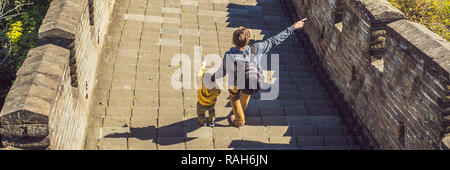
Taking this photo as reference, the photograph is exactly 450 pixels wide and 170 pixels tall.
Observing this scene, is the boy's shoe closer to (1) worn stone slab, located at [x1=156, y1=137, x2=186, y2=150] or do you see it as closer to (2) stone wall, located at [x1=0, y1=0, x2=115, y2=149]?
(1) worn stone slab, located at [x1=156, y1=137, x2=186, y2=150]

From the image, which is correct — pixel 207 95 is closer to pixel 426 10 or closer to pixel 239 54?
pixel 239 54

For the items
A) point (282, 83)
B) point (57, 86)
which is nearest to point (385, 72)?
point (282, 83)

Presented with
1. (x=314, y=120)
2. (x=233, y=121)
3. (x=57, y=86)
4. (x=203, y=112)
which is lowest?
(x=314, y=120)

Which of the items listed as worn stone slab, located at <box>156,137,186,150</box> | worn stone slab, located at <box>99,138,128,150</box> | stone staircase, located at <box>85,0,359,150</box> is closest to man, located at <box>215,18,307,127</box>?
stone staircase, located at <box>85,0,359,150</box>

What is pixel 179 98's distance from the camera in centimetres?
634

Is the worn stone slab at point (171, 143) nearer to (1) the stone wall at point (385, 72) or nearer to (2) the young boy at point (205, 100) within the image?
(2) the young boy at point (205, 100)

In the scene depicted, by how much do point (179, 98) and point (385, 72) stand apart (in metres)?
2.88

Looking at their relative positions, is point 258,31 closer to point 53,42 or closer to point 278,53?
point 278,53

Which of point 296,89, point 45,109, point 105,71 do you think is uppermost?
point 45,109

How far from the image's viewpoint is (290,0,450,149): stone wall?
4656mm

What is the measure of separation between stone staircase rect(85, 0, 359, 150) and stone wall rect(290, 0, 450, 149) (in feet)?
1.39

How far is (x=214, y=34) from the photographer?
27.2 ft
